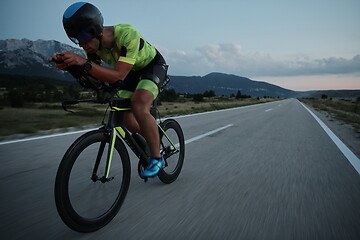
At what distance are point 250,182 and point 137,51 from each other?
2156 millimetres

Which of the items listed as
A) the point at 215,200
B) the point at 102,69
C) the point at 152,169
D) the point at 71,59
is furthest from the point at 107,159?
the point at 215,200

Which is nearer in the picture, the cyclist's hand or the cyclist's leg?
the cyclist's hand

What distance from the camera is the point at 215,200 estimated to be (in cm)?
259

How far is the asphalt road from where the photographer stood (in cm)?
194

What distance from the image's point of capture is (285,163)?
4.18 meters

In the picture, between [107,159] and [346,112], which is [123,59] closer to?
[107,159]

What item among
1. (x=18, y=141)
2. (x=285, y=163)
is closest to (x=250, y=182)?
(x=285, y=163)

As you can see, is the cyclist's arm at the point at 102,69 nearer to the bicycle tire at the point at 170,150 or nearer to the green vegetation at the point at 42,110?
the bicycle tire at the point at 170,150

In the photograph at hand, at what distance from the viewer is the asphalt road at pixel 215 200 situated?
6.37 feet

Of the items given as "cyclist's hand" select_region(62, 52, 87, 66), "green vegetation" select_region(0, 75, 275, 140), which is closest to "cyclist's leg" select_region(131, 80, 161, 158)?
"cyclist's hand" select_region(62, 52, 87, 66)

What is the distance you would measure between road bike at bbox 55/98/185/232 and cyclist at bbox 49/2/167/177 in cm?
16

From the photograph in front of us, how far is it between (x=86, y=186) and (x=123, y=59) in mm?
1145

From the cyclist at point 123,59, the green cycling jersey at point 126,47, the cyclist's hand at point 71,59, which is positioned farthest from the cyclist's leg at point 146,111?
the cyclist's hand at point 71,59

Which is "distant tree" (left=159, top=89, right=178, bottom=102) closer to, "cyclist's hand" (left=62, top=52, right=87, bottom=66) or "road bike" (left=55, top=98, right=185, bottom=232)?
"road bike" (left=55, top=98, right=185, bottom=232)
